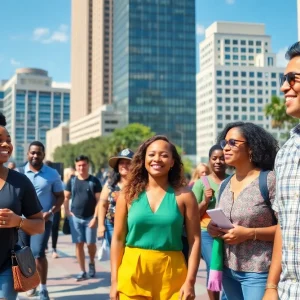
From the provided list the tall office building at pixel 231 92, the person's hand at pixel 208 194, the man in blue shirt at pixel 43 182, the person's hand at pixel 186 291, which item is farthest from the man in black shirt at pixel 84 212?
the tall office building at pixel 231 92

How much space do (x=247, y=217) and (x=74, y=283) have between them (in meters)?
4.93

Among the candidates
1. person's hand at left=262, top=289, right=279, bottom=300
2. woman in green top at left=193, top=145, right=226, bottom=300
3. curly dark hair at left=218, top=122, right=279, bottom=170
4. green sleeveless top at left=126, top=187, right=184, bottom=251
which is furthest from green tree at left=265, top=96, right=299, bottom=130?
person's hand at left=262, top=289, right=279, bottom=300

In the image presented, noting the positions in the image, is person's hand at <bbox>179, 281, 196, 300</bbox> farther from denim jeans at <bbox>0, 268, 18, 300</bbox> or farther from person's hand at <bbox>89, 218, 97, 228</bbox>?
person's hand at <bbox>89, 218, 97, 228</bbox>

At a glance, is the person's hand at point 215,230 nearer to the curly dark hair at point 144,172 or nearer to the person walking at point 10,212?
the curly dark hair at point 144,172

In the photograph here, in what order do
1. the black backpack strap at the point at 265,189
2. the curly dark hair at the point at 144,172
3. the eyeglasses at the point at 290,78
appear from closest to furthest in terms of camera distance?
1. the eyeglasses at the point at 290,78
2. the black backpack strap at the point at 265,189
3. the curly dark hair at the point at 144,172

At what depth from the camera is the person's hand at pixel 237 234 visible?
345 centimetres

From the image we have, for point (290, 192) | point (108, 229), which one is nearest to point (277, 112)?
point (108, 229)

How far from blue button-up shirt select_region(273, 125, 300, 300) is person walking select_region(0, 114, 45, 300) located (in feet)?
5.93

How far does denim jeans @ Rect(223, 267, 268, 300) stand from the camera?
341 centimetres

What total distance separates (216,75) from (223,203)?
147184mm

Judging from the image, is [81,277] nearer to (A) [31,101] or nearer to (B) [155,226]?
(B) [155,226]

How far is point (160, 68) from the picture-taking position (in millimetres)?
131250

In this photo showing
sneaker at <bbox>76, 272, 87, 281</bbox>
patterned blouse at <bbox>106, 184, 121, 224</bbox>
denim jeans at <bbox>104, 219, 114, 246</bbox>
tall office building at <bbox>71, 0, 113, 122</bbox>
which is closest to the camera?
patterned blouse at <bbox>106, 184, 121, 224</bbox>

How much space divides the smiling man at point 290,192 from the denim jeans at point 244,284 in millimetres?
944
